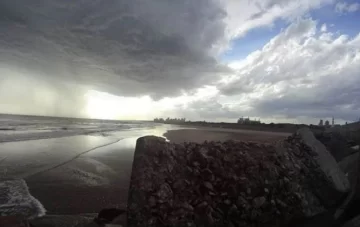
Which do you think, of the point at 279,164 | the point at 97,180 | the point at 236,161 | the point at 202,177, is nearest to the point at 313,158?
the point at 279,164

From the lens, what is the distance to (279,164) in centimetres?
572

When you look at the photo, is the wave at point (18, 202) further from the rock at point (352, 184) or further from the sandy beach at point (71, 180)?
the rock at point (352, 184)

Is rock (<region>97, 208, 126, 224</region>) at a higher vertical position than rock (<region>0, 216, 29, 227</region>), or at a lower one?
lower

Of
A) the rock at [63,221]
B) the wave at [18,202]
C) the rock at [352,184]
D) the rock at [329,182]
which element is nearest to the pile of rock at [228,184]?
the rock at [329,182]

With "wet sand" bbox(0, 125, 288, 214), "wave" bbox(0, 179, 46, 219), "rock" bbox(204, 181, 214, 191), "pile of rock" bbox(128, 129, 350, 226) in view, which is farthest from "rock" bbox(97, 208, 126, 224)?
"rock" bbox(204, 181, 214, 191)

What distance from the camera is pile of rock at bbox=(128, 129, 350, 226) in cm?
436

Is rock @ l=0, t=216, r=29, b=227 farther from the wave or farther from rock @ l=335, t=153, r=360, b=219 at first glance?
rock @ l=335, t=153, r=360, b=219

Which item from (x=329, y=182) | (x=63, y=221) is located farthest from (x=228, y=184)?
(x=63, y=221)

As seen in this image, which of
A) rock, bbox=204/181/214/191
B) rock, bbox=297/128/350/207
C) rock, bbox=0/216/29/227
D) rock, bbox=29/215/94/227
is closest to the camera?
rock, bbox=0/216/29/227

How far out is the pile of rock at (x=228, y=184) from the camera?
436 centimetres

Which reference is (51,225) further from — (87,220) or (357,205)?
(357,205)

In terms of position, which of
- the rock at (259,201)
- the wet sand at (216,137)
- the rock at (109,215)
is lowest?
the rock at (109,215)

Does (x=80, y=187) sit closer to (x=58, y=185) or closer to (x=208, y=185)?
(x=58, y=185)

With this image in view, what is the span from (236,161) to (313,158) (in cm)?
254
